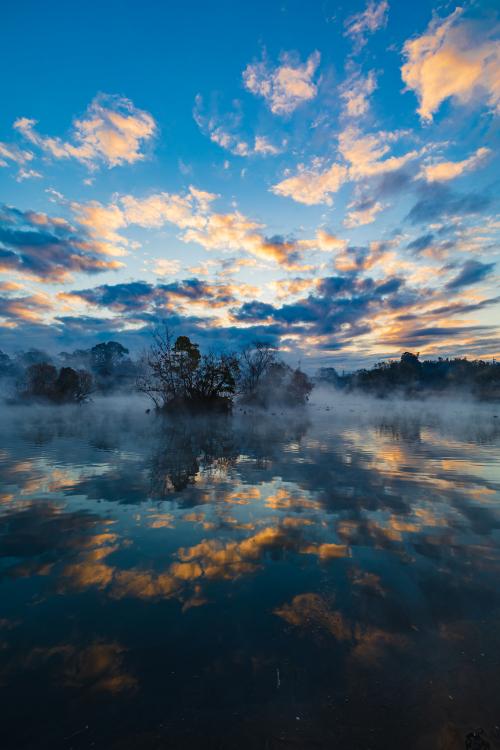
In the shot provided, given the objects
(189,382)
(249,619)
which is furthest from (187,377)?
(249,619)

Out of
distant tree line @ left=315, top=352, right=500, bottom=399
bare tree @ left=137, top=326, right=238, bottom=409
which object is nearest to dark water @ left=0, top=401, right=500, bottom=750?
bare tree @ left=137, top=326, right=238, bottom=409

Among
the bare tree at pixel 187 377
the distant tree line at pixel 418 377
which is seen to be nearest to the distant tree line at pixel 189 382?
the bare tree at pixel 187 377

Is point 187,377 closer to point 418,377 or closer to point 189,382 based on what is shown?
point 189,382

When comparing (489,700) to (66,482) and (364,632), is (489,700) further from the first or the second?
(66,482)

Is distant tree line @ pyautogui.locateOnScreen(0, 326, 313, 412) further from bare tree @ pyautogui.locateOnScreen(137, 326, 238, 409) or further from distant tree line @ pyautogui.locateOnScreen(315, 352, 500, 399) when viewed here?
distant tree line @ pyautogui.locateOnScreen(315, 352, 500, 399)

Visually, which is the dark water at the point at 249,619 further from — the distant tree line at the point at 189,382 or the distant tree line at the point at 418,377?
the distant tree line at the point at 418,377

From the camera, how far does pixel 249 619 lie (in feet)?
15.2

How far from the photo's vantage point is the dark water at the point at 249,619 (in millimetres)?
3115

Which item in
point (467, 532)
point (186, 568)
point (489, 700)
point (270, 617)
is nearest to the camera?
point (489, 700)

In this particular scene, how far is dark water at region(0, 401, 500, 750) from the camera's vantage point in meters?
3.12

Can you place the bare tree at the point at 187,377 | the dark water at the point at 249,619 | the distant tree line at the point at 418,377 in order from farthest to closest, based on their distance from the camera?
1. the distant tree line at the point at 418,377
2. the bare tree at the point at 187,377
3. the dark water at the point at 249,619

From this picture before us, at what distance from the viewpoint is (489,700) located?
131 inches

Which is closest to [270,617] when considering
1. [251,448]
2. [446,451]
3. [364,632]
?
[364,632]

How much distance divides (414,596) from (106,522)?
650cm
